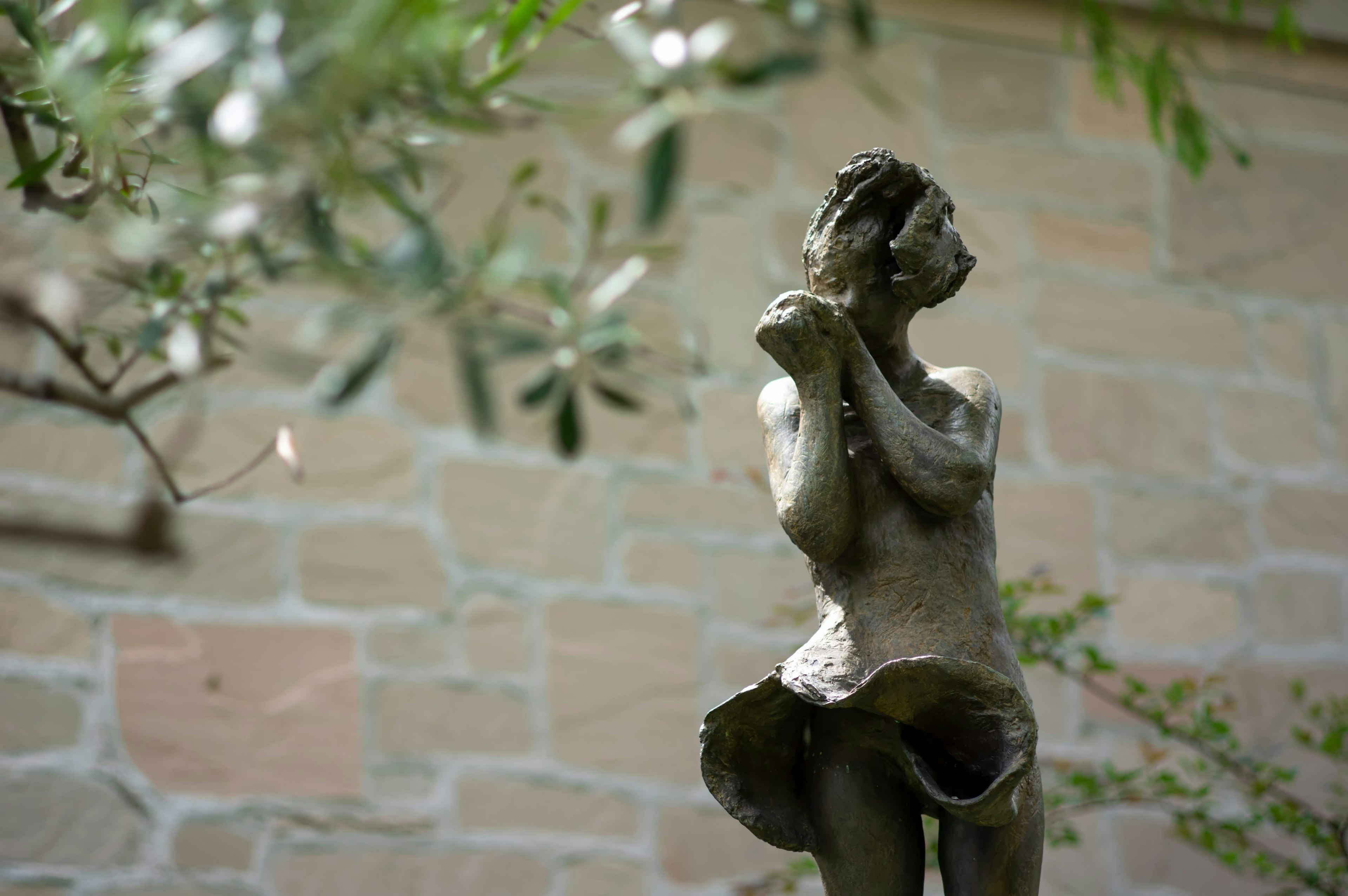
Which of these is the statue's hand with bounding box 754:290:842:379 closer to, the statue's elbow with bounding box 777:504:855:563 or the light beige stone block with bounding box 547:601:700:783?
the statue's elbow with bounding box 777:504:855:563

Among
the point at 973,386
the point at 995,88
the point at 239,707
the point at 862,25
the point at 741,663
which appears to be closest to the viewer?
the point at 862,25

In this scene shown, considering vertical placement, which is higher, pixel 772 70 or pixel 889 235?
pixel 772 70

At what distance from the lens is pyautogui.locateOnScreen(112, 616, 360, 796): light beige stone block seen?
2.61m

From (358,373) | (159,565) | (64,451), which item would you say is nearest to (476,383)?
(358,373)

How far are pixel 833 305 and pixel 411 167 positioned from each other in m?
0.47

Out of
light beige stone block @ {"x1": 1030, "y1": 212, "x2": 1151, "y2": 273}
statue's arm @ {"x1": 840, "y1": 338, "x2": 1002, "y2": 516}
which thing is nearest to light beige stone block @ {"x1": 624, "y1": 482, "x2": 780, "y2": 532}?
light beige stone block @ {"x1": 1030, "y1": 212, "x2": 1151, "y2": 273}

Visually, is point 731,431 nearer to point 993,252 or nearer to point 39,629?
point 993,252

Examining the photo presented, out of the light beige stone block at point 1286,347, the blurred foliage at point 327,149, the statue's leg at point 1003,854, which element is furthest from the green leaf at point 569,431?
the light beige stone block at point 1286,347

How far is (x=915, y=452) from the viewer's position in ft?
4.52

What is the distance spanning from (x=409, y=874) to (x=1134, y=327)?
199cm

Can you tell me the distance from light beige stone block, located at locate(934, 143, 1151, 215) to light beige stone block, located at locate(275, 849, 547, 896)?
1.75 metres

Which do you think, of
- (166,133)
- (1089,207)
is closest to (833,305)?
(166,133)

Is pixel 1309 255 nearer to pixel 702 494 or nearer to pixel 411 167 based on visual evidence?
pixel 702 494

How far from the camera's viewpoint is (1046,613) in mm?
3004
